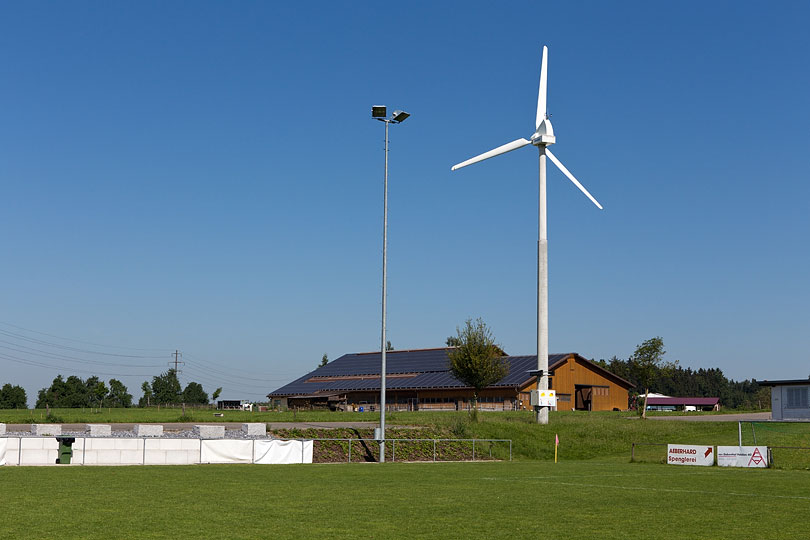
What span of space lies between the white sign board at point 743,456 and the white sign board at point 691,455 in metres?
0.56

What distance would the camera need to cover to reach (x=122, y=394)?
167 meters

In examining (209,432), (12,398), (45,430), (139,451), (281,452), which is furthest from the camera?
(12,398)

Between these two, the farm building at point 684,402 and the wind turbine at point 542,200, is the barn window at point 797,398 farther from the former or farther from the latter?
the farm building at point 684,402

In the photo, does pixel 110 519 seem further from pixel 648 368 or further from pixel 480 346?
pixel 648 368

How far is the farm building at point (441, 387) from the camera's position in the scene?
310ft

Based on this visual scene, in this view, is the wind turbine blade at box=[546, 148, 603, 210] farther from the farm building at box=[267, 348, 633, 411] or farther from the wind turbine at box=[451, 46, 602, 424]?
the farm building at box=[267, 348, 633, 411]

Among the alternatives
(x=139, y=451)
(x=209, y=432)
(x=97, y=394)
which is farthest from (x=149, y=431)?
(x=97, y=394)

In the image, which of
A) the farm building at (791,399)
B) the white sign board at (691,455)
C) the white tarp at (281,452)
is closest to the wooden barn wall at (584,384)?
the farm building at (791,399)

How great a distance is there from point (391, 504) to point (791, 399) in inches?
2188

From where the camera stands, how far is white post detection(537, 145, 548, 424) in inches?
2395

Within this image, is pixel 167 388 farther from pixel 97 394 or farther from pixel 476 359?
pixel 476 359

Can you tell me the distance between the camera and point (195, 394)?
19500cm

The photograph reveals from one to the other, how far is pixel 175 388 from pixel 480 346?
12641 centimetres

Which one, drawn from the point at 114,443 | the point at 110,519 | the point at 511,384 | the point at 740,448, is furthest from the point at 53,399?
the point at 110,519
